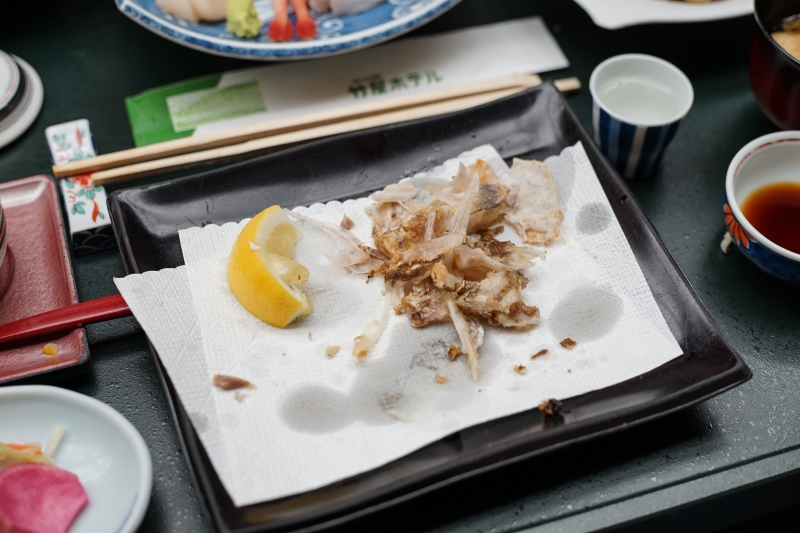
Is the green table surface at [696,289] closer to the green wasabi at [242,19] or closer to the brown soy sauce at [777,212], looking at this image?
the brown soy sauce at [777,212]

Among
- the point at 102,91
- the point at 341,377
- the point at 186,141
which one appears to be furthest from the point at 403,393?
the point at 102,91

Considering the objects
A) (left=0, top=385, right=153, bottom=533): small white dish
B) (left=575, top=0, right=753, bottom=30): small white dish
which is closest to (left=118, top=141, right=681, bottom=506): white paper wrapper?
(left=0, top=385, right=153, bottom=533): small white dish

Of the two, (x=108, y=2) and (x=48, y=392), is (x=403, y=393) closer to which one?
(x=48, y=392)

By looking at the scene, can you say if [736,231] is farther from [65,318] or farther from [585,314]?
[65,318]

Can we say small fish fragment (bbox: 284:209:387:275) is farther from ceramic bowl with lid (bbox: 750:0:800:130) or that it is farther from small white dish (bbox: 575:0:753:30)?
ceramic bowl with lid (bbox: 750:0:800:130)

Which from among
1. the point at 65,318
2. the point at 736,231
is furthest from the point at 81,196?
the point at 736,231

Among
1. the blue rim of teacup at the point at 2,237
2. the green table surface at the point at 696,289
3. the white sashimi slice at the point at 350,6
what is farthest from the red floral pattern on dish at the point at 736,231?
the blue rim of teacup at the point at 2,237
